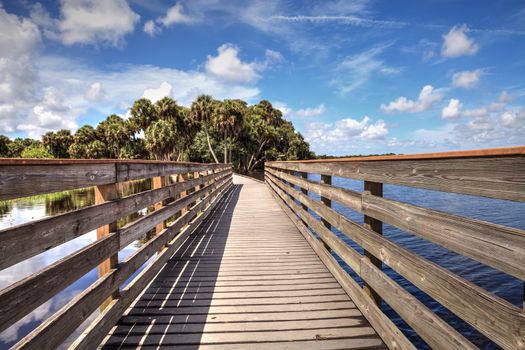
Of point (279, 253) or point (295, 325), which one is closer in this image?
point (295, 325)

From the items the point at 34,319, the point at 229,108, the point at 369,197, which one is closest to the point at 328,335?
the point at 369,197

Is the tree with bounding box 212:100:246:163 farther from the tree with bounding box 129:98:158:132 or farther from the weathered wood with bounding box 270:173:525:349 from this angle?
the weathered wood with bounding box 270:173:525:349

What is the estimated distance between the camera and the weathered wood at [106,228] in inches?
105

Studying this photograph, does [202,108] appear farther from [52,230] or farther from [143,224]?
[52,230]

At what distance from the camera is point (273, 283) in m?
3.93

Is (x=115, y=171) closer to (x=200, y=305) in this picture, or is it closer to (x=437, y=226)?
(x=200, y=305)

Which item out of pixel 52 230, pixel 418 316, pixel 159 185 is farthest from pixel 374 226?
pixel 159 185

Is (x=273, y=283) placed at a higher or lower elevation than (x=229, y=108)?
lower

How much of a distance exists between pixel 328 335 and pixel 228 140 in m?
47.5

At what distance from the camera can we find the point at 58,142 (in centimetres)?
7944

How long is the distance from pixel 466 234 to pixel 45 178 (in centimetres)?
238

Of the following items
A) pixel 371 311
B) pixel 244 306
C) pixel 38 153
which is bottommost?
pixel 244 306

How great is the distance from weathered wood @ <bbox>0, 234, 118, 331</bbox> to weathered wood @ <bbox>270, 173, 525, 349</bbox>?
2.23m

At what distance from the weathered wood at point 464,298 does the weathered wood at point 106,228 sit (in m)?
2.28
